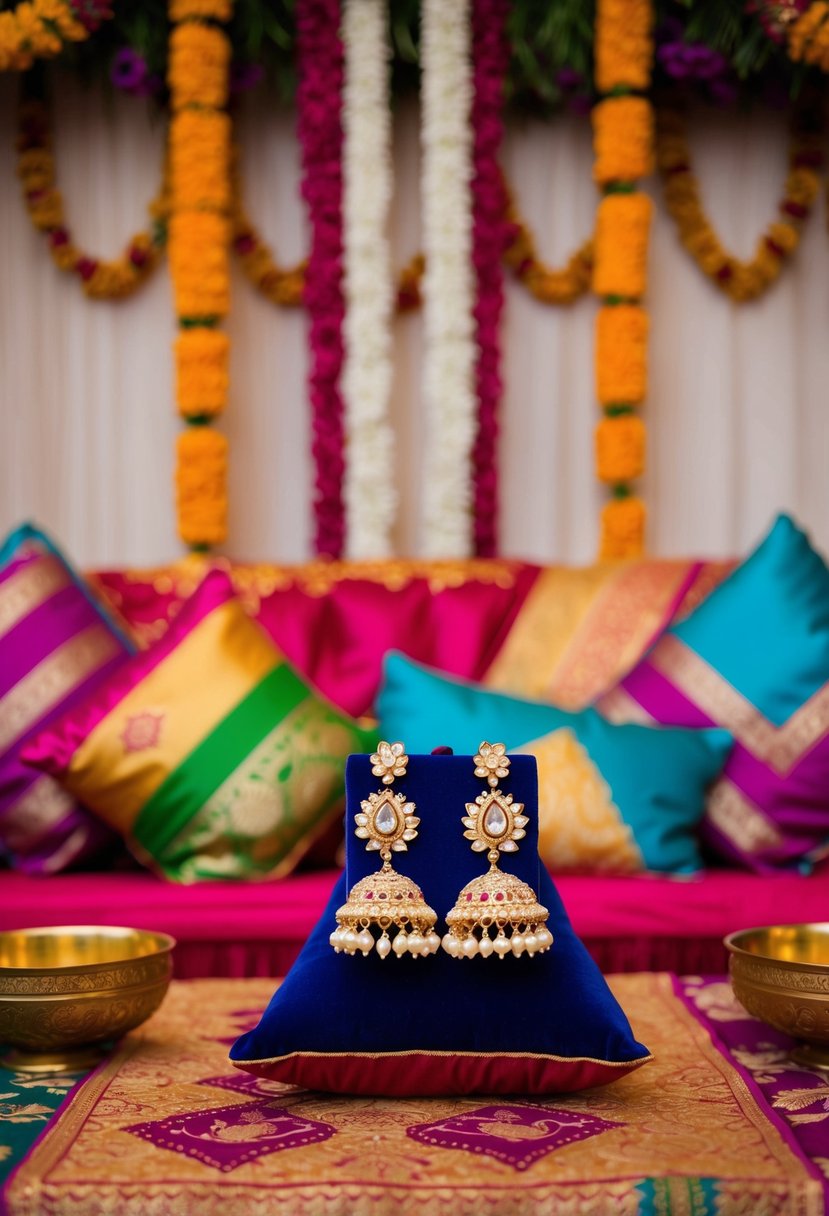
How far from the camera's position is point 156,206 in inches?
142

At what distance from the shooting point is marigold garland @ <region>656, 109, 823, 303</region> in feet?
12.0

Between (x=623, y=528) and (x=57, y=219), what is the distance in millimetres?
1732

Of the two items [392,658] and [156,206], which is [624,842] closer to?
[392,658]

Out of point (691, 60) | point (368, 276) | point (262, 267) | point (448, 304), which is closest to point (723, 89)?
point (691, 60)

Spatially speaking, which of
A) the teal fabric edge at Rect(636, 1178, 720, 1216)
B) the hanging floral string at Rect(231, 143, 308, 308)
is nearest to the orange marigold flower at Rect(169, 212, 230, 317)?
the hanging floral string at Rect(231, 143, 308, 308)

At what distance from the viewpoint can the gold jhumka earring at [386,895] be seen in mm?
1081

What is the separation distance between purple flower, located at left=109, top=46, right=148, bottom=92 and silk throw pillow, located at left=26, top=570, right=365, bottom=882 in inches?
73.7

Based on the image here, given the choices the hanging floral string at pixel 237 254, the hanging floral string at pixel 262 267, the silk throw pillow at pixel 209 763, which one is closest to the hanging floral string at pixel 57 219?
the hanging floral string at pixel 237 254

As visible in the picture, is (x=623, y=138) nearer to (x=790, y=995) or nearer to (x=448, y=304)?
(x=448, y=304)

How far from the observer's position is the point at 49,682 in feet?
7.72

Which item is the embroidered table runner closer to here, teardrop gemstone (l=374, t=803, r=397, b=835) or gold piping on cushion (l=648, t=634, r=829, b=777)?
teardrop gemstone (l=374, t=803, r=397, b=835)

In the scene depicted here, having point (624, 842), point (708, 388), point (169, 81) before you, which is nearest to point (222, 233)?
point (169, 81)

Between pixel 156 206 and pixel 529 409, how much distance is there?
114cm

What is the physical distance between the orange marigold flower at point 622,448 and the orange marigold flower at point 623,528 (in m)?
0.07
